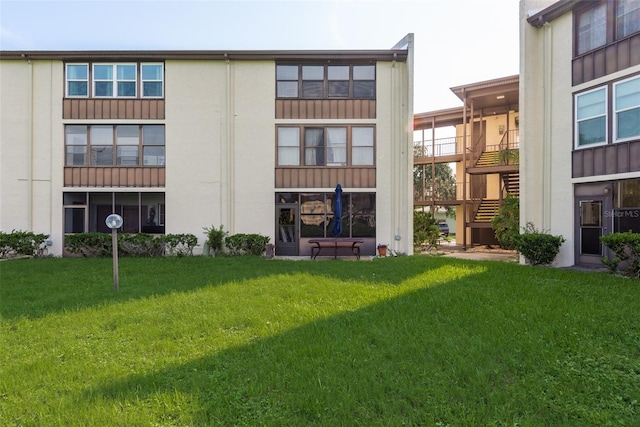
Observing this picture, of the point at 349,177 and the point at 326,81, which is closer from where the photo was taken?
the point at 349,177

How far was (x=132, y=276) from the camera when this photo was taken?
1032 cm

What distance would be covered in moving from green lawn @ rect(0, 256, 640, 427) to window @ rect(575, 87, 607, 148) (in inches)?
211

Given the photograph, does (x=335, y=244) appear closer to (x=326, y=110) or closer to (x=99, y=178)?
(x=326, y=110)

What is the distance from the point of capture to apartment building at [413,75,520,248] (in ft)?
63.8

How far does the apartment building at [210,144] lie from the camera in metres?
15.7

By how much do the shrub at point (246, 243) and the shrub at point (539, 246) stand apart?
32.0ft

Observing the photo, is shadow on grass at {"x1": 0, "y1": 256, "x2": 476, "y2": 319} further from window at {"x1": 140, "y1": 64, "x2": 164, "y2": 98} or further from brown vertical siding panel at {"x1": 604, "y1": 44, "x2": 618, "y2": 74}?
brown vertical siding panel at {"x1": 604, "y1": 44, "x2": 618, "y2": 74}

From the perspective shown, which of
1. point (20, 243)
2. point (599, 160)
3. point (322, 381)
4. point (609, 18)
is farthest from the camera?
point (20, 243)

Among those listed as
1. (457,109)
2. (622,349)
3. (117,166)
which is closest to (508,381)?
(622,349)

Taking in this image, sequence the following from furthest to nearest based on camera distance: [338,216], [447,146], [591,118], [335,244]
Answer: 1. [447,146]
2. [335,244]
3. [338,216]
4. [591,118]

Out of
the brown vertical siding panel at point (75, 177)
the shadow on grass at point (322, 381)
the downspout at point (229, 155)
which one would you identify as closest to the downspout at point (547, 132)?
the shadow on grass at point (322, 381)

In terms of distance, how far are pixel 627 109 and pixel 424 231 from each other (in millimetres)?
9231

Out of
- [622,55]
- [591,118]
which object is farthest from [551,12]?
[591,118]

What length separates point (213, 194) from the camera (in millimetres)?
15711
